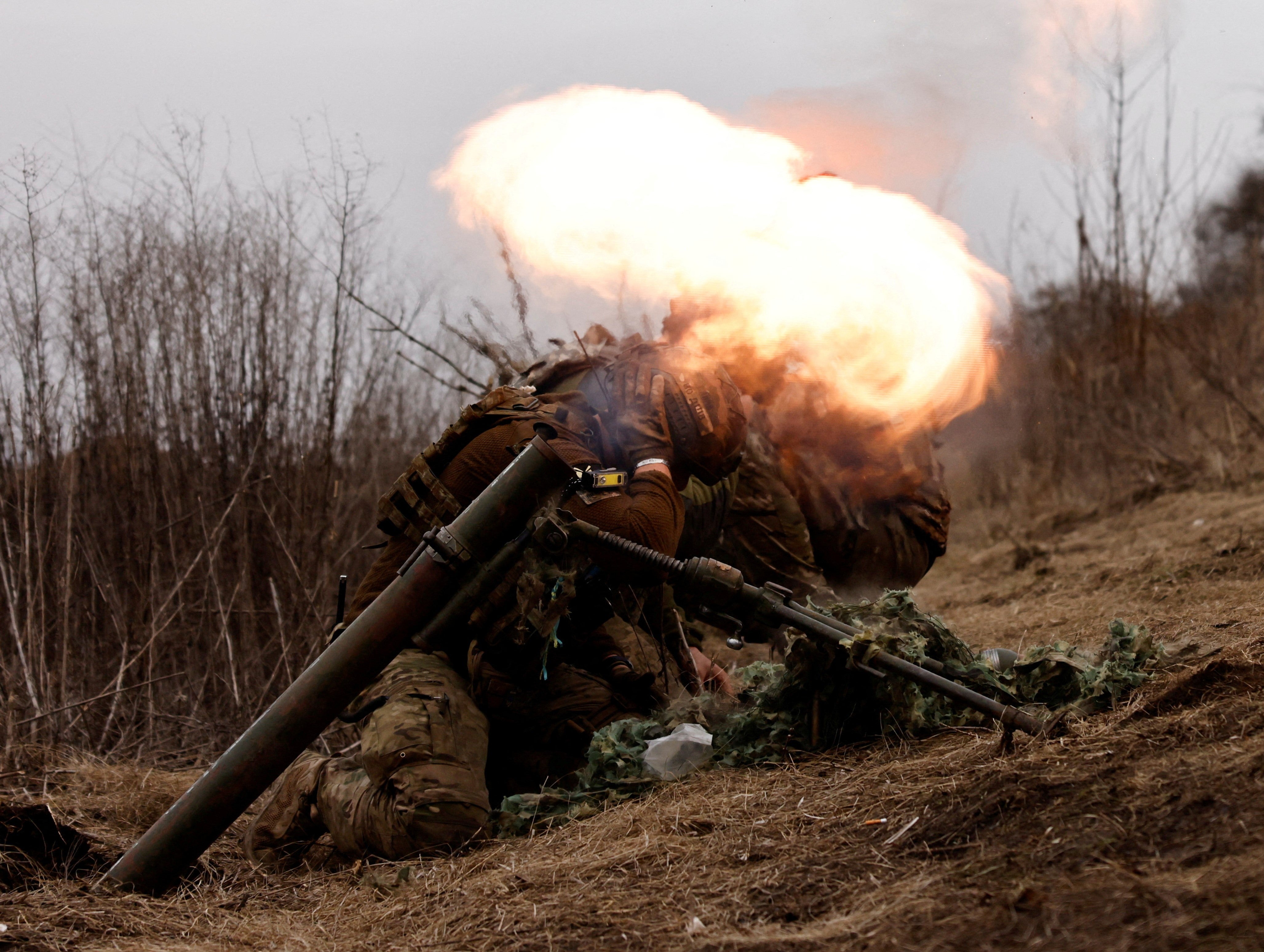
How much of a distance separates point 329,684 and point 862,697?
1514mm

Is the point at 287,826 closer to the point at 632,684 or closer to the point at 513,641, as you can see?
the point at 513,641

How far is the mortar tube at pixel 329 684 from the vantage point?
3.11 meters

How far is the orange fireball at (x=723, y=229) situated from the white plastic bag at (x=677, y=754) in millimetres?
1673

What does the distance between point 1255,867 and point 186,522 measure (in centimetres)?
481

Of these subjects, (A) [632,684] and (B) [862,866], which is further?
(A) [632,684]

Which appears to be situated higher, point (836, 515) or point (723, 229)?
point (723, 229)

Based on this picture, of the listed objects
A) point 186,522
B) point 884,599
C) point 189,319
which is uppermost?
point 189,319

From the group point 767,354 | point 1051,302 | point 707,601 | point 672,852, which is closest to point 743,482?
point 767,354

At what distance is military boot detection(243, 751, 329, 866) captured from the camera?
3.66 metres

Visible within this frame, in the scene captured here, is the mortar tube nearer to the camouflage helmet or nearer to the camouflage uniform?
the camouflage helmet

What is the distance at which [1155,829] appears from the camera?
1.97 meters

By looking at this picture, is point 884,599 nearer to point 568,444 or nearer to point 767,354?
point 568,444

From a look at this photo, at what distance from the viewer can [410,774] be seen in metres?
3.41

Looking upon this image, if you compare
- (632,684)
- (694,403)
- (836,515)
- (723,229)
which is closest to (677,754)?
(632,684)
